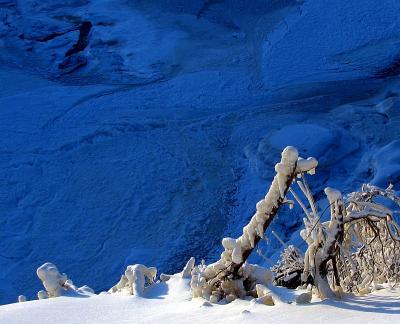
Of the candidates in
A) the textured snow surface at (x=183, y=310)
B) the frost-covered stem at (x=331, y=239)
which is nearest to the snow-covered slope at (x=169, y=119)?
the textured snow surface at (x=183, y=310)

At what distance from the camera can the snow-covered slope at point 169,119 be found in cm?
745

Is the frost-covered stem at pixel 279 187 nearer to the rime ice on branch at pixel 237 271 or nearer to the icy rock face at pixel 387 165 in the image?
the rime ice on branch at pixel 237 271

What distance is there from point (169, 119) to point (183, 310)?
24.9 ft

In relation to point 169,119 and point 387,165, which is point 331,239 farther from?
point 169,119

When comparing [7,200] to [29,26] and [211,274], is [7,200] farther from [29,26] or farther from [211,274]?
[211,274]

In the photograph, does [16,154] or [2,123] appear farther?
[2,123]

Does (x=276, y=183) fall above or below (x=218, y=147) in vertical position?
below

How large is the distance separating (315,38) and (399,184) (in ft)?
12.8

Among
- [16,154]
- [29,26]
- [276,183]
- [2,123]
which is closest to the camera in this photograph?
[276,183]

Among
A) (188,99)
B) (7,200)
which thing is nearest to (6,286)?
(7,200)

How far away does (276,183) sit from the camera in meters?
1.61

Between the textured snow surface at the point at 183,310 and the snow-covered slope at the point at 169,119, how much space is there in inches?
191

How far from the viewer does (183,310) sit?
5.81 feet

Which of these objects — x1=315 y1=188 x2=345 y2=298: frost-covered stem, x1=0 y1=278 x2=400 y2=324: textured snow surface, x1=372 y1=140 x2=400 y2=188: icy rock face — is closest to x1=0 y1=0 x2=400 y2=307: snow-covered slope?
x1=372 y1=140 x2=400 y2=188: icy rock face
